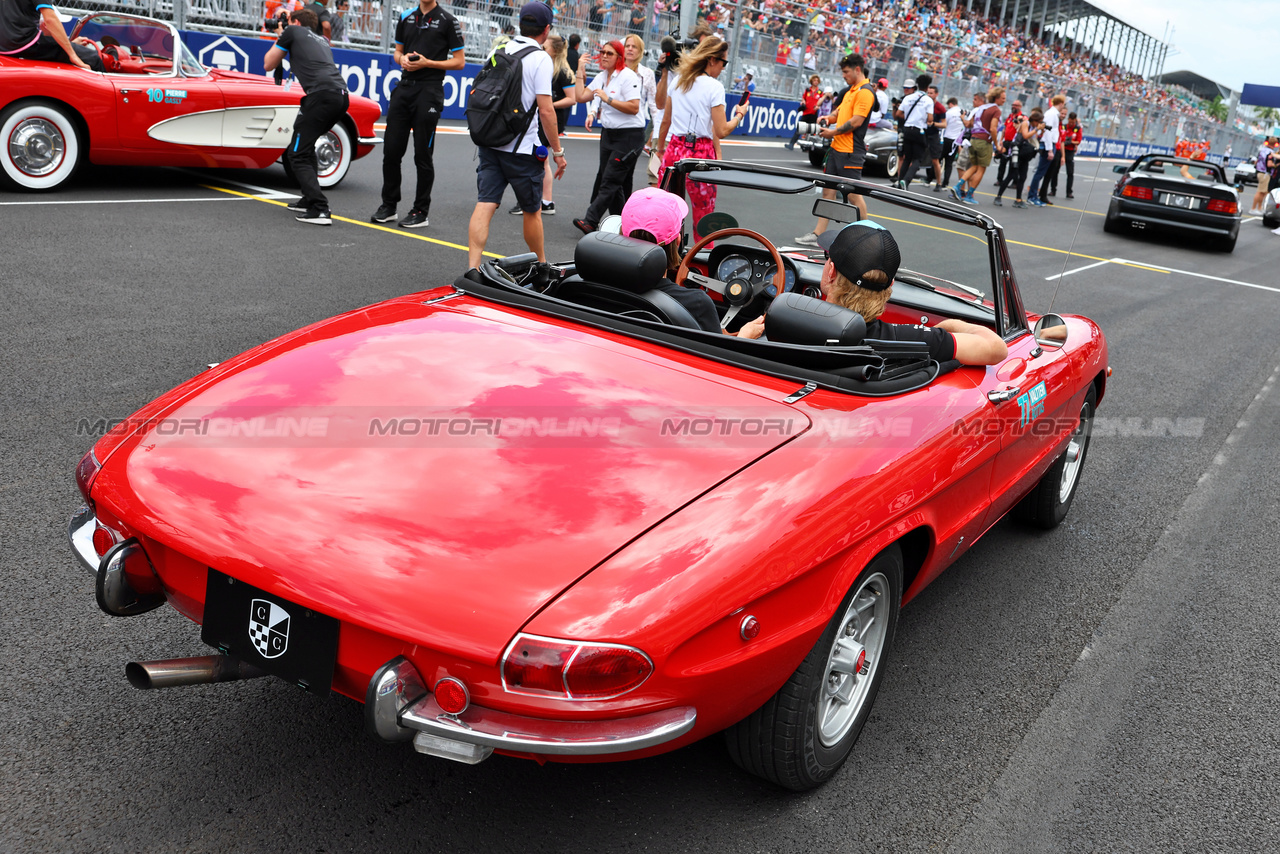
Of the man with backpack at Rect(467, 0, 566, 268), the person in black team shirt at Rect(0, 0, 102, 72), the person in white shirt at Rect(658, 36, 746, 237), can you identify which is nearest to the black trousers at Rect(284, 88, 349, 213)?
the person in black team shirt at Rect(0, 0, 102, 72)

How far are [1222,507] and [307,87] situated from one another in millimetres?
7156

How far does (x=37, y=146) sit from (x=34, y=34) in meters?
0.85

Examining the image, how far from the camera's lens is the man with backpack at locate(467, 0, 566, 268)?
6.51 metres

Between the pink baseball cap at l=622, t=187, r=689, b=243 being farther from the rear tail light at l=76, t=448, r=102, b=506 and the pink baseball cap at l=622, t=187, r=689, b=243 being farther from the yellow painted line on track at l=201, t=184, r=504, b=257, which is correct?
the yellow painted line on track at l=201, t=184, r=504, b=257

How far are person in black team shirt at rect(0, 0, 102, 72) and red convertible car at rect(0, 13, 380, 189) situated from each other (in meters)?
0.12

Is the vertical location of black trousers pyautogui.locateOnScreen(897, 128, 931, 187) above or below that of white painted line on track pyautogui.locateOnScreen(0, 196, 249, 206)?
above

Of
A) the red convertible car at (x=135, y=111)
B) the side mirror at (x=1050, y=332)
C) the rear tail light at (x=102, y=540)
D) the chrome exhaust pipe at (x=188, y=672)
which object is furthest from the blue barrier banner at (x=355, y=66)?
the chrome exhaust pipe at (x=188, y=672)

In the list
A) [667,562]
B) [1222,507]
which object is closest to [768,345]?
[667,562]

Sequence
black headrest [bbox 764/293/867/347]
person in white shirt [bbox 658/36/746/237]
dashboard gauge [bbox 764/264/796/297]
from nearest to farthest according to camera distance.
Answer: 1. black headrest [bbox 764/293/867/347]
2. dashboard gauge [bbox 764/264/796/297]
3. person in white shirt [bbox 658/36/746/237]

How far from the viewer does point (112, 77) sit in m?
8.17

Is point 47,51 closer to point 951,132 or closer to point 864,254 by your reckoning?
point 864,254

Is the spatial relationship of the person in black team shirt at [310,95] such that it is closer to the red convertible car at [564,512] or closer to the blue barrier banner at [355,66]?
the blue barrier banner at [355,66]

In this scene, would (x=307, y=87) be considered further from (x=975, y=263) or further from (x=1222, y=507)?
(x=1222, y=507)

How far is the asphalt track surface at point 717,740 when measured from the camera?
2.31 m
